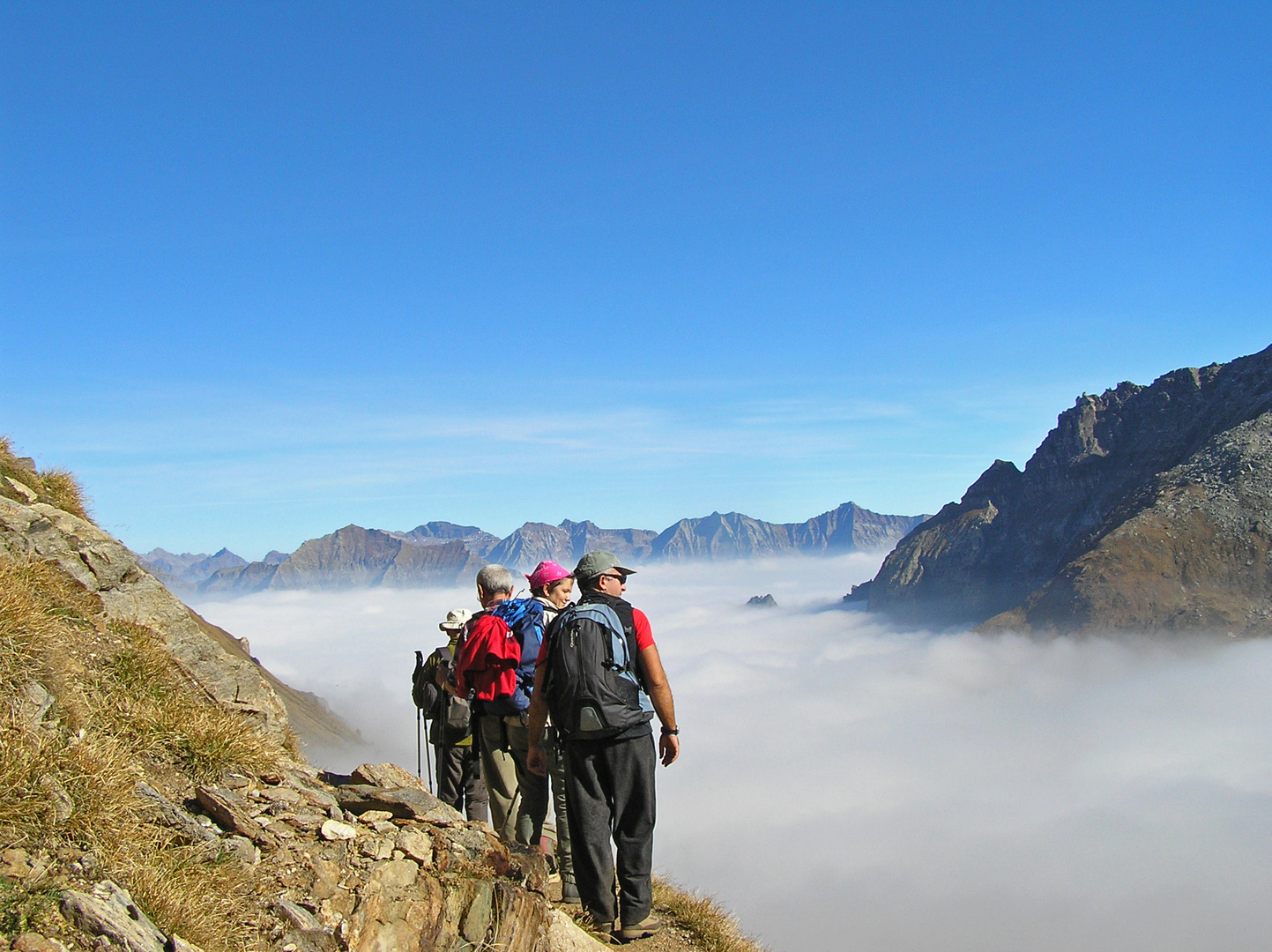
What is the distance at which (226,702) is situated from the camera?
8492 millimetres

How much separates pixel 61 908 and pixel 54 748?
1.38 meters

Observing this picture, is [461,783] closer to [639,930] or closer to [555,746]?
[555,746]

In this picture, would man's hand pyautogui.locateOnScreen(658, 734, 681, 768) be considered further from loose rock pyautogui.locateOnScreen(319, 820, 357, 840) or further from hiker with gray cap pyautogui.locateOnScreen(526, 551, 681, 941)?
loose rock pyautogui.locateOnScreen(319, 820, 357, 840)

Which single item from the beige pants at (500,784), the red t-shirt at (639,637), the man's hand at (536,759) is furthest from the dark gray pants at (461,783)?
the red t-shirt at (639,637)

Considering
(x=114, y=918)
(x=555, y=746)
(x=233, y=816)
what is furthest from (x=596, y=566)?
(x=114, y=918)

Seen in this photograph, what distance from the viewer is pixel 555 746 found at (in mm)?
7996

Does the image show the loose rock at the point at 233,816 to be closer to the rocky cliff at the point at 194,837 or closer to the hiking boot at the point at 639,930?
the rocky cliff at the point at 194,837

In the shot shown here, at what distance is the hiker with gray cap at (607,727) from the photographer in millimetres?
6457

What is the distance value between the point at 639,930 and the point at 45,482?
38.6 ft

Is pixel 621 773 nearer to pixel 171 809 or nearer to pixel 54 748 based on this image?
pixel 171 809

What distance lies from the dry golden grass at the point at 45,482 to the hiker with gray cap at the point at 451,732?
255 inches

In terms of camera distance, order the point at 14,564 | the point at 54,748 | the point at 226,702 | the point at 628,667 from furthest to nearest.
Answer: the point at 226,702, the point at 14,564, the point at 628,667, the point at 54,748

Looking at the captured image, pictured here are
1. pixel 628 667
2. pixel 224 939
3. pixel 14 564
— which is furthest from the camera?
pixel 14 564

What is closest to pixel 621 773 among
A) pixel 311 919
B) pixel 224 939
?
pixel 311 919
